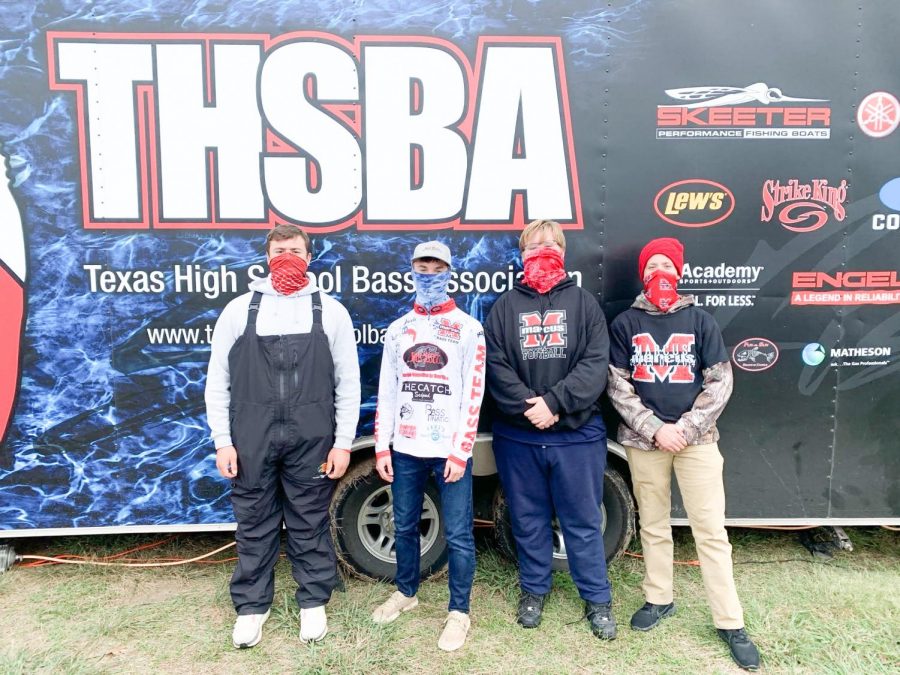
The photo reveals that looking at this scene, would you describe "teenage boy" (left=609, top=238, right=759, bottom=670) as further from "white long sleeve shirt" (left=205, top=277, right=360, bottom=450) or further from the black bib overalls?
the black bib overalls

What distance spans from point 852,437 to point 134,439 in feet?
12.0

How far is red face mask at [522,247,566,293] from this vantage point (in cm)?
266

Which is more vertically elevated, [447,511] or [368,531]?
[447,511]

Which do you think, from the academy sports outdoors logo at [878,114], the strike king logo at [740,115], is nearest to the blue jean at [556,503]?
the strike king logo at [740,115]

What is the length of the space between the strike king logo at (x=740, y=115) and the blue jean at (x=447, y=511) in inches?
75.9

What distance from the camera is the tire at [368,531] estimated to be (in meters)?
3.10

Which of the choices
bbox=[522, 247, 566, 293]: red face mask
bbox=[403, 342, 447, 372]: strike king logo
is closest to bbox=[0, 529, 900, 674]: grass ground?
bbox=[403, 342, 447, 372]: strike king logo

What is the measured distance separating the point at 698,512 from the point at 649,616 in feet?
1.89

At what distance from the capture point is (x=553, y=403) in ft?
8.54

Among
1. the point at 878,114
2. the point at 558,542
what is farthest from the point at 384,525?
the point at 878,114

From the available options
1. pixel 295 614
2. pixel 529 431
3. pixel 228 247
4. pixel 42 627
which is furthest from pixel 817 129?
pixel 42 627

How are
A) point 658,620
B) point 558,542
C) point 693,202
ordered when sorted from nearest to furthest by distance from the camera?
point 658,620 < point 693,202 < point 558,542

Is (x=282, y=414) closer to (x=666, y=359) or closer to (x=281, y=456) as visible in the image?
(x=281, y=456)

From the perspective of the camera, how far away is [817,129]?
115 inches
